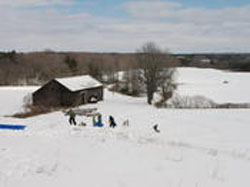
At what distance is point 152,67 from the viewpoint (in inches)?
1496

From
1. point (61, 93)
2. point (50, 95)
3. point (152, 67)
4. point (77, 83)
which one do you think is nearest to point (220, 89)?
point (152, 67)

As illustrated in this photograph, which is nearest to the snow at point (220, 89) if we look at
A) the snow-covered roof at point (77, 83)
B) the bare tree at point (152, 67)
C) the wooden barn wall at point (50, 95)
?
the bare tree at point (152, 67)

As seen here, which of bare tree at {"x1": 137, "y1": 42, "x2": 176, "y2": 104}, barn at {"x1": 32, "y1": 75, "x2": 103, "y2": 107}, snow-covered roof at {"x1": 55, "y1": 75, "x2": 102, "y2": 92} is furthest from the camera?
bare tree at {"x1": 137, "y1": 42, "x2": 176, "y2": 104}

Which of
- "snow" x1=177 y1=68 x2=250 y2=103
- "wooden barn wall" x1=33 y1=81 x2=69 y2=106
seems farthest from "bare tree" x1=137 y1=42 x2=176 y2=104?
"wooden barn wall" x1=33 y1=81 x2=69 y2=106

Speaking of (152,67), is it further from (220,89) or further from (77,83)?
(220,89)

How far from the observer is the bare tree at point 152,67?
38.0 m

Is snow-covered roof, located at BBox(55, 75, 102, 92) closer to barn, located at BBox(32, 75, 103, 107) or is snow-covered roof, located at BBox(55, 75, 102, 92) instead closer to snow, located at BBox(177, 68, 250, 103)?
barn, located at BBox(32, 75, 103, 107)

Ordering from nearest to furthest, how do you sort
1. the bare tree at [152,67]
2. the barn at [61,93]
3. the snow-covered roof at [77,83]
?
1. the barn at [61,93]
2. the snow-covered roof at [77,83]
3. the bare tree at [152,67]

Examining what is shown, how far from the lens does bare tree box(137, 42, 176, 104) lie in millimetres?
38031

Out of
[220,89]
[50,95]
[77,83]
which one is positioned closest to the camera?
[50,95]

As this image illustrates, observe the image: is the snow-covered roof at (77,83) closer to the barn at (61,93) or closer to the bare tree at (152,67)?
the barn at (61,93)

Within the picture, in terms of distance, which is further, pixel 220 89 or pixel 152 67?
pixel 220 89

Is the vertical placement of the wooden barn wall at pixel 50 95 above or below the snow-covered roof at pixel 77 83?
below

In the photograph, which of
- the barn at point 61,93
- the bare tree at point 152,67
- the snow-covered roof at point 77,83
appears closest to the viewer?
the barn at point 61,93
